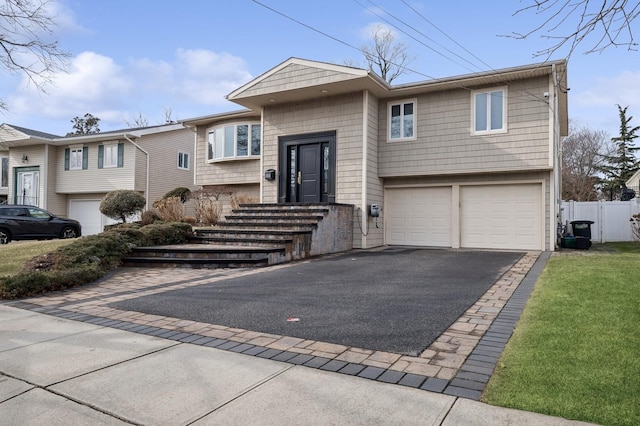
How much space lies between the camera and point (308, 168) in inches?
538

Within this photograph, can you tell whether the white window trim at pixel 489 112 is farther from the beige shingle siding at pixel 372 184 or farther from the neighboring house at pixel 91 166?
the neighboring house at pixel 91 166

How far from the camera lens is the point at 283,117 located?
14141mm

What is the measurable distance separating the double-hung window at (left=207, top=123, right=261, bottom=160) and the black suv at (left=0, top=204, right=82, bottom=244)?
612 cm

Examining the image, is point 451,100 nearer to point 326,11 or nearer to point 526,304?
point 326,11

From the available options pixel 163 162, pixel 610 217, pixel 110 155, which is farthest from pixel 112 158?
pixel 610 217

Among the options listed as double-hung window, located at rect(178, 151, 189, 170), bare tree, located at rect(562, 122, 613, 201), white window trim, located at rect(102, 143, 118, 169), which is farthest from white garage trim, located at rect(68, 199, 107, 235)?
bare tree, located at rect(562, 122, 613, 201)

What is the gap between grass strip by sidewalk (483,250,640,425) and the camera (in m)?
2.53

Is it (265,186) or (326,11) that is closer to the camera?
(326,11)

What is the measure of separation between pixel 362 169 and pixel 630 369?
9.88 meters

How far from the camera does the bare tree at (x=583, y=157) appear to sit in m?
31.8

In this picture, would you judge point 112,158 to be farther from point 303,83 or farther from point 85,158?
point 303,83

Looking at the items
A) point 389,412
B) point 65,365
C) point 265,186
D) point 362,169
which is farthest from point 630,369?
point 265,186

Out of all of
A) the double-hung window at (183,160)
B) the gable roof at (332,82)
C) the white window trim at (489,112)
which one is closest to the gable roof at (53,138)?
the double-hung window at (183,160)

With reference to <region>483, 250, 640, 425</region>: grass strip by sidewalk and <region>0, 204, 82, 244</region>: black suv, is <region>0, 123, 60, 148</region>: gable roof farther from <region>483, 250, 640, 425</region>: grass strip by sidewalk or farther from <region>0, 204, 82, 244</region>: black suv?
<region>483, 250, 640, 425</region>: grass strip by sidewalk
